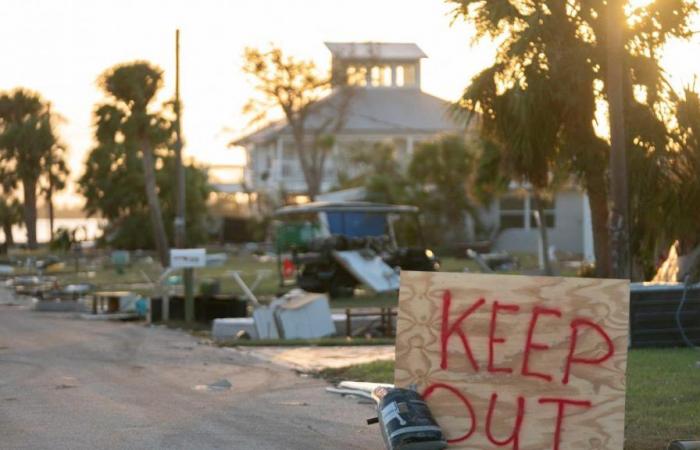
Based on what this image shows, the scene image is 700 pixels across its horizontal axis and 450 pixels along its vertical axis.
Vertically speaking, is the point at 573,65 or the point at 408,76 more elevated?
the point at 408,76

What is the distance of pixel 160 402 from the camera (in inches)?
553

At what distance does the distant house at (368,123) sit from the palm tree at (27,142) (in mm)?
10199

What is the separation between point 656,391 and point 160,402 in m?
4.75

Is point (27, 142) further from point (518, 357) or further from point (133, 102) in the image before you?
point (518, 357)

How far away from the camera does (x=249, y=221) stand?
A: 71.7 meters

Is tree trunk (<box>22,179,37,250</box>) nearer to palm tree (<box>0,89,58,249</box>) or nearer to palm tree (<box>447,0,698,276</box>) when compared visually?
palm tree (<box>0,89,58,249</box>)

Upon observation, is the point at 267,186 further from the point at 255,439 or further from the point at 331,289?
the point at 255,439

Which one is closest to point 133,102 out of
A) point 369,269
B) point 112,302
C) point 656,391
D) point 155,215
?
point 155,215

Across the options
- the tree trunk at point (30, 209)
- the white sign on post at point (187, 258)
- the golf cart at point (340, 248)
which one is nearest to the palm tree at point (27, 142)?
the tree trunk at point (30, 209)

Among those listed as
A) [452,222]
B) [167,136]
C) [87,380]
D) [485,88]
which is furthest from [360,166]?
[87,380]

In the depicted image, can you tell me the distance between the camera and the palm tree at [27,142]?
6775 centimetres

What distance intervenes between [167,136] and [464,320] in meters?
39.7

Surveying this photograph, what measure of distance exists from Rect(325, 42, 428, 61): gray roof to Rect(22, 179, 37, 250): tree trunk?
16.2 m

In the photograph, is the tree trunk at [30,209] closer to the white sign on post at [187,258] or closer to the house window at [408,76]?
the house window at [408,76]
